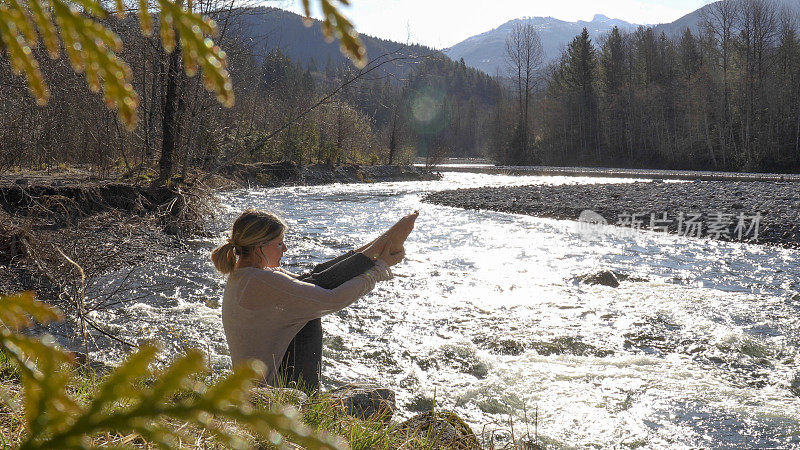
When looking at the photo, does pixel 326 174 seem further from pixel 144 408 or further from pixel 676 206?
pixel 144 408

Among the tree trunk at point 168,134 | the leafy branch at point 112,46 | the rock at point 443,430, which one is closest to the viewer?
the leafy branch at point 112,46

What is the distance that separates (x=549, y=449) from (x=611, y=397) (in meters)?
1.04

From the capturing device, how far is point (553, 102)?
58.6 meters

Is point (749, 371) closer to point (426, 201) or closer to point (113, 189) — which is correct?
point (113, 189)

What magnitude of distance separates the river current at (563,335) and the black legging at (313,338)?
79 cm

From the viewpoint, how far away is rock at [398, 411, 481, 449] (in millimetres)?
2742

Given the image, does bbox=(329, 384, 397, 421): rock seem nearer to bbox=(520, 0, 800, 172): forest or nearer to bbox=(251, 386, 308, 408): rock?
bbox=(251, 386, 308, 408): rock

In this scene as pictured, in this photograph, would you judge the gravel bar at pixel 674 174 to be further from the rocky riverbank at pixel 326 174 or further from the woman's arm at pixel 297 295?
the woman's arm at pixel 297 295

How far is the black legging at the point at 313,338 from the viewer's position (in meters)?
3.08

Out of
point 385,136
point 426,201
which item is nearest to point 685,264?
point 426,201

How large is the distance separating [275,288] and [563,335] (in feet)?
12.8

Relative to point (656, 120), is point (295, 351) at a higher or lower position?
lower

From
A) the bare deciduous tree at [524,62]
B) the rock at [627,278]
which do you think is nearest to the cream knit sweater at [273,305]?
the rock at [627,278]

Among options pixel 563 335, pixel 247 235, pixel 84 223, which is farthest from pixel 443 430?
pixel 84 223
